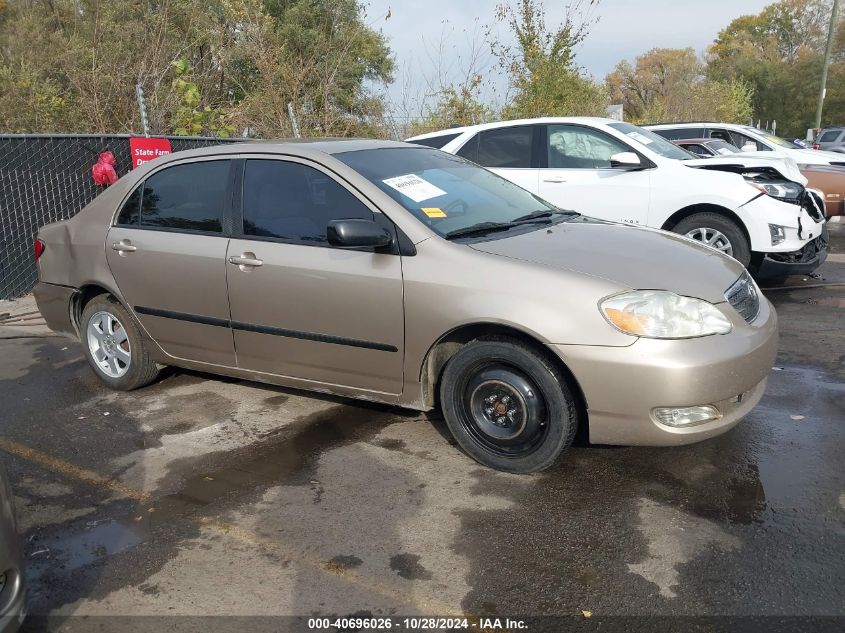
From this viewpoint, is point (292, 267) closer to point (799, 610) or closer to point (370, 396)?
point (370, 396)

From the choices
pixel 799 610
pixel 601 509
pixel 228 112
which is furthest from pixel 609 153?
pixel 228 112

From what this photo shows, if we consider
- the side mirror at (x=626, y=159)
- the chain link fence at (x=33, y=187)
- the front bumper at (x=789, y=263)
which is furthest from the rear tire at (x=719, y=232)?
the chain link fence at (x=33, y=187)

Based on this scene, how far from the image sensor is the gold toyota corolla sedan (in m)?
3.35

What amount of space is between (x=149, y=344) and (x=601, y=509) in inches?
125

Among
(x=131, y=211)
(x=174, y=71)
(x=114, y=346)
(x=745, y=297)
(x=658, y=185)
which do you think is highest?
(x=174, y=71)

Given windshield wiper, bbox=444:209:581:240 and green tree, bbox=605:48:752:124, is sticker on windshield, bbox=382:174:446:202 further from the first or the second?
green tree, bbox=605:48:752:124

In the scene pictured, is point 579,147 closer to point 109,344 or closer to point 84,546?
point 109,344

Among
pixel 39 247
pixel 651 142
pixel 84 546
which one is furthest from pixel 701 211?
pixel 84 546

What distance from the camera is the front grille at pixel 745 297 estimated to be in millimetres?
3621

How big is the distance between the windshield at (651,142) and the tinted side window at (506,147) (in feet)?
2.90

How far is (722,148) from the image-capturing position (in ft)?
40.6

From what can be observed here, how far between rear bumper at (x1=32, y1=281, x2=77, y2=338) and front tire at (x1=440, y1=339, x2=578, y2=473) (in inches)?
120

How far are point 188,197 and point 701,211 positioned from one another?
492 centimetres

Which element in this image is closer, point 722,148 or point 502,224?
point 502,224
